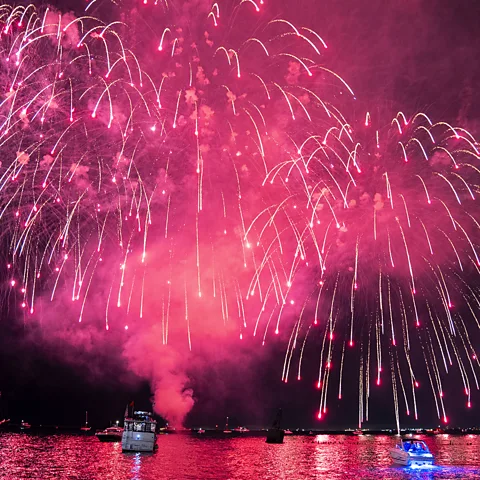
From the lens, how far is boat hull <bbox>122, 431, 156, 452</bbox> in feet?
259

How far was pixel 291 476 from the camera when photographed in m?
55.4

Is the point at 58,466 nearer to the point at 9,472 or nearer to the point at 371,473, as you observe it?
the point at 9,472

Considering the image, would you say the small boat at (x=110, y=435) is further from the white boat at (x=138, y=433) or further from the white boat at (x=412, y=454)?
the white boat at (x=412, y=454)

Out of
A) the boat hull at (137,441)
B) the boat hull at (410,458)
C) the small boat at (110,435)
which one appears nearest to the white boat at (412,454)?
the boat hull at (410,458)

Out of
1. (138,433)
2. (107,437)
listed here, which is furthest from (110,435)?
(138,433)

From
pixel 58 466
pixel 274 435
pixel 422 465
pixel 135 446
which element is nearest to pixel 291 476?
pixel 422 465

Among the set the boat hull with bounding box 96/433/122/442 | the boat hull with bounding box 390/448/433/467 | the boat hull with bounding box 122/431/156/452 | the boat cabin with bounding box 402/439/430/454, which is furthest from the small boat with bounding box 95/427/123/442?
the boat cabin with bounding box 402/439/430/454

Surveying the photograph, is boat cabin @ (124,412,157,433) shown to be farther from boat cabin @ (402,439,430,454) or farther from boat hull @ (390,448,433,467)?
boat cabin @ (402,439,430,454)

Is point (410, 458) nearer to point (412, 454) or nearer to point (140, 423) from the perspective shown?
point (412, 454)

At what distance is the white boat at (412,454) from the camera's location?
212 ft

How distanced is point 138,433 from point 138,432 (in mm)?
176

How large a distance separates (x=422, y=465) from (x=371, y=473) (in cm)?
816

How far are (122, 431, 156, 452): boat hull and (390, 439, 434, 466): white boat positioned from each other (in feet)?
112

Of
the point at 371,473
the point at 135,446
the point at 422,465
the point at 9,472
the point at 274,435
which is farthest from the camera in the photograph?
the point at 274,435
